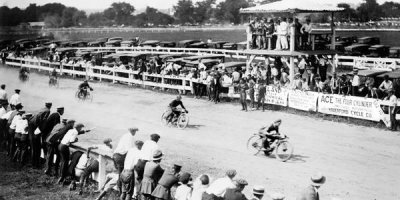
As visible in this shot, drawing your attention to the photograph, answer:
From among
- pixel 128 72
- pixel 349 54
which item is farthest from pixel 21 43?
pixel 349 54

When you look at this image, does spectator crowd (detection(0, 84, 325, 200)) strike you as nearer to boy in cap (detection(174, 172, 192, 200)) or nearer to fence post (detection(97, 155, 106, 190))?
boy in cap (detection(174, 172, 192, 200))

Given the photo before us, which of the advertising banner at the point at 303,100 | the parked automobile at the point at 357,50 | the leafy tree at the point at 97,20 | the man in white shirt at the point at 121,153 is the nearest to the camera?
the man in white shirt at the point at 121,153

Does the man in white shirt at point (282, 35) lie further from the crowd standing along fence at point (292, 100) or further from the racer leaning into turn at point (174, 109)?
the racer leaning into turn at point (174, 109)

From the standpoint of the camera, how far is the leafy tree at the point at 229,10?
507 ft

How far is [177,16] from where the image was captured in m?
152

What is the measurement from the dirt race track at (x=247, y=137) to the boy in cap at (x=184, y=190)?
11.5ft

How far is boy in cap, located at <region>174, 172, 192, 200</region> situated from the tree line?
854cm

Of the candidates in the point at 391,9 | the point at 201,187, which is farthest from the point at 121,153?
the point at 391,9

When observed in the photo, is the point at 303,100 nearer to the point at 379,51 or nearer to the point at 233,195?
the point at 233,195

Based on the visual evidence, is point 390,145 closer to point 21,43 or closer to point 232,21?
point 21,43

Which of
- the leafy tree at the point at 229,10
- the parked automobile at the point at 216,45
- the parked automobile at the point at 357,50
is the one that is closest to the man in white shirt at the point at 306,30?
the parked automobile at the point at 357,50

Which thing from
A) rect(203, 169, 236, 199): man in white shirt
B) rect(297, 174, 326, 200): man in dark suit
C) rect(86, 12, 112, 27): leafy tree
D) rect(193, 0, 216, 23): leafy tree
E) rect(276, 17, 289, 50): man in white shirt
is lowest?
rect(203, 169, 236, 199): man in white shirt

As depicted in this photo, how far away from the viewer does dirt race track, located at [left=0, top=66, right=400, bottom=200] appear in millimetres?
14188

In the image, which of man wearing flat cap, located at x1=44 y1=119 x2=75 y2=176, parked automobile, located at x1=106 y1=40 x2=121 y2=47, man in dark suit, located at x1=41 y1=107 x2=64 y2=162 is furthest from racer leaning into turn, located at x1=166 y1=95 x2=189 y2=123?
parked automobile, located at x1=106 y1=40 x2=121 y2=47
